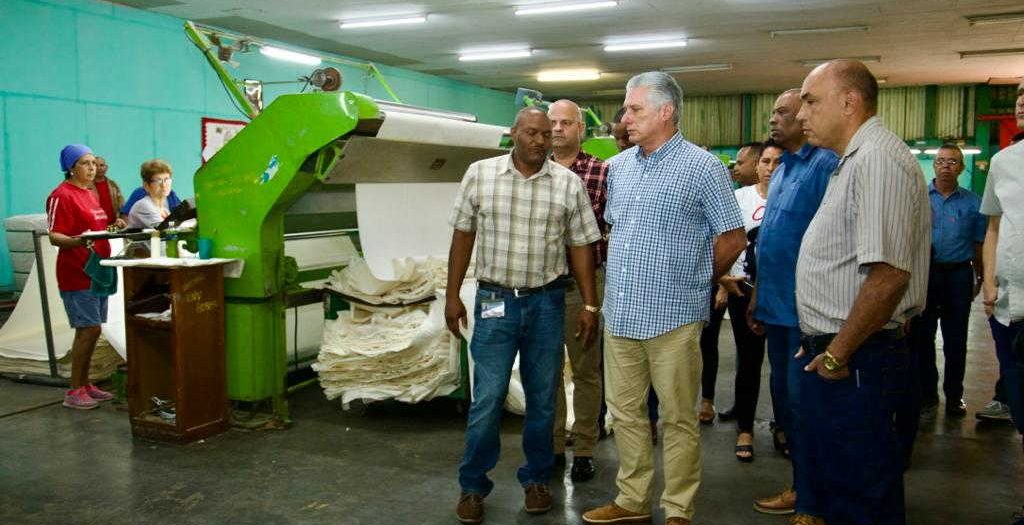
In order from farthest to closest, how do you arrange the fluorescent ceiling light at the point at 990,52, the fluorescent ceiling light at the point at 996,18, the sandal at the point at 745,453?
the fluorescent ceiling light at the point at 990,52 → the fluorescent ceiling light at the point at 996,18 → the sandal at the point at 745,453

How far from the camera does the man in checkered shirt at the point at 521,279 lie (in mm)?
2877

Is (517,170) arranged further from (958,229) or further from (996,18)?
(996,18)

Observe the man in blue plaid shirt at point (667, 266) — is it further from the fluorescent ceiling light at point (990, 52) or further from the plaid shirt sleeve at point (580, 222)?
the fluorescent ceiling light at point (990, 52)

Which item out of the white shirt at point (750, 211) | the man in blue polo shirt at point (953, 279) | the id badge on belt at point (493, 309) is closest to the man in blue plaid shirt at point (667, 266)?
the id badge on belt at point (493, 309)

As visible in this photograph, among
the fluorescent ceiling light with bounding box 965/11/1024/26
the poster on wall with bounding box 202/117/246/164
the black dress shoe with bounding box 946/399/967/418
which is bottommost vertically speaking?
the black dress shoe with bounding box 946/399/967/418

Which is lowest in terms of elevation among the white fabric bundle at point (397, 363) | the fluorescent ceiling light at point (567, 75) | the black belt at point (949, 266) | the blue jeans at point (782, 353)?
the white fabric bundle at point (397, 363)

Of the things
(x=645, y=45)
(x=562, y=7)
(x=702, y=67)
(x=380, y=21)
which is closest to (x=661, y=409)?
(x=562, y=7)

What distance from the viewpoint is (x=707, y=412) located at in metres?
4.27

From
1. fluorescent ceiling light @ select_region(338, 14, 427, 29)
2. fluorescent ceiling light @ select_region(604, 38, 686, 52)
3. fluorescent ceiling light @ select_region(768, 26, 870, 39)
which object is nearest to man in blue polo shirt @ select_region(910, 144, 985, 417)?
fluorescent ceiling light @ select_region(768, 26, 870, 39)

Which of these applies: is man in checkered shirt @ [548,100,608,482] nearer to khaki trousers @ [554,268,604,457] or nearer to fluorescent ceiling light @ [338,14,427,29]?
khaki trousers @ [554,268,604,457]

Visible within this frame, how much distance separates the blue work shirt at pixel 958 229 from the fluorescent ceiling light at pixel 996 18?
621 cm

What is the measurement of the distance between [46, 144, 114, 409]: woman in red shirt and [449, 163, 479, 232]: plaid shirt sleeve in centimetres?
264

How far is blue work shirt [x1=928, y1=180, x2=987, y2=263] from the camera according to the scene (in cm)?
445

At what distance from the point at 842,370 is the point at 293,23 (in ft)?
30.4
